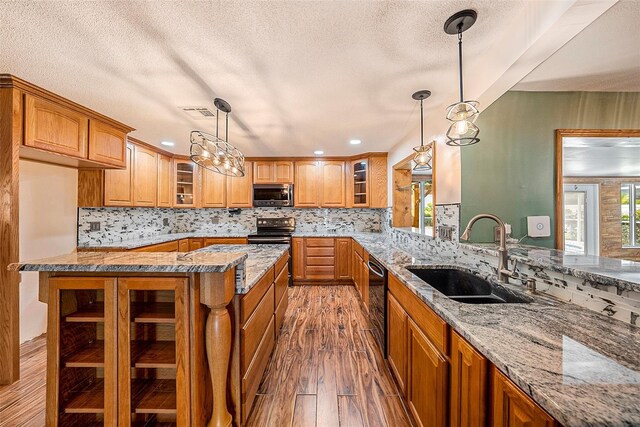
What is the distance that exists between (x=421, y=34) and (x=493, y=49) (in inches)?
20.8

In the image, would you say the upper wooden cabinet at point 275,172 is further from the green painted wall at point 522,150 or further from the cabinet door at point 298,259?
the green painted wall at point 522,150

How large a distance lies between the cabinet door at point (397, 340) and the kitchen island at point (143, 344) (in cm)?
101

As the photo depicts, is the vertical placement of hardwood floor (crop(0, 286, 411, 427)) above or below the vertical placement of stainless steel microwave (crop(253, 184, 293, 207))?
below

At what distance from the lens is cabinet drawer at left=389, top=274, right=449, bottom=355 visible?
1146 mm

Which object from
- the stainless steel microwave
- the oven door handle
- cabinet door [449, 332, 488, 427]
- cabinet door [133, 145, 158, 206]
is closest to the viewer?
cabinet door [449, 332, 488, 427]

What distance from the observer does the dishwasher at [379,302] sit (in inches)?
83.6

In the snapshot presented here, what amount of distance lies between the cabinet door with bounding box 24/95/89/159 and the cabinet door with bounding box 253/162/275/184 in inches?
100

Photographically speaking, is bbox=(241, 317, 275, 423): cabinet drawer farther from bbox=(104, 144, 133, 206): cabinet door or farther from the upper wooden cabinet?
the upper wooden cabinet

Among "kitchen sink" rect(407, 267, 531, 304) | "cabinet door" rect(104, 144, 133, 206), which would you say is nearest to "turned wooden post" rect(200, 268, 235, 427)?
"kitchen sink" rect(407, 267, 531, 304)

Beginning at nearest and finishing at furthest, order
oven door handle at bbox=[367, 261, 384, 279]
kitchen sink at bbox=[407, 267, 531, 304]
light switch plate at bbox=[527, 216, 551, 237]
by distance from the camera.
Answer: kitchen sink at bbox=[407, 267, 531, 304]
light switch plate at bbox=[527, 216, 551, 237]
oven door handle at bbox=[367, 261, 384, 279]

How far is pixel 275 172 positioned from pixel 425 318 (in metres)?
4.07

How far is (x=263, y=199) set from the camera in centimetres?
482

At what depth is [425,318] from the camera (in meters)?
1.33

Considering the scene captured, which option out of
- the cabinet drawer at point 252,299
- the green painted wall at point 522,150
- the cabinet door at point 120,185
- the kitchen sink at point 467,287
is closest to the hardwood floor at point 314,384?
the cabinet drawer at point 252,299
